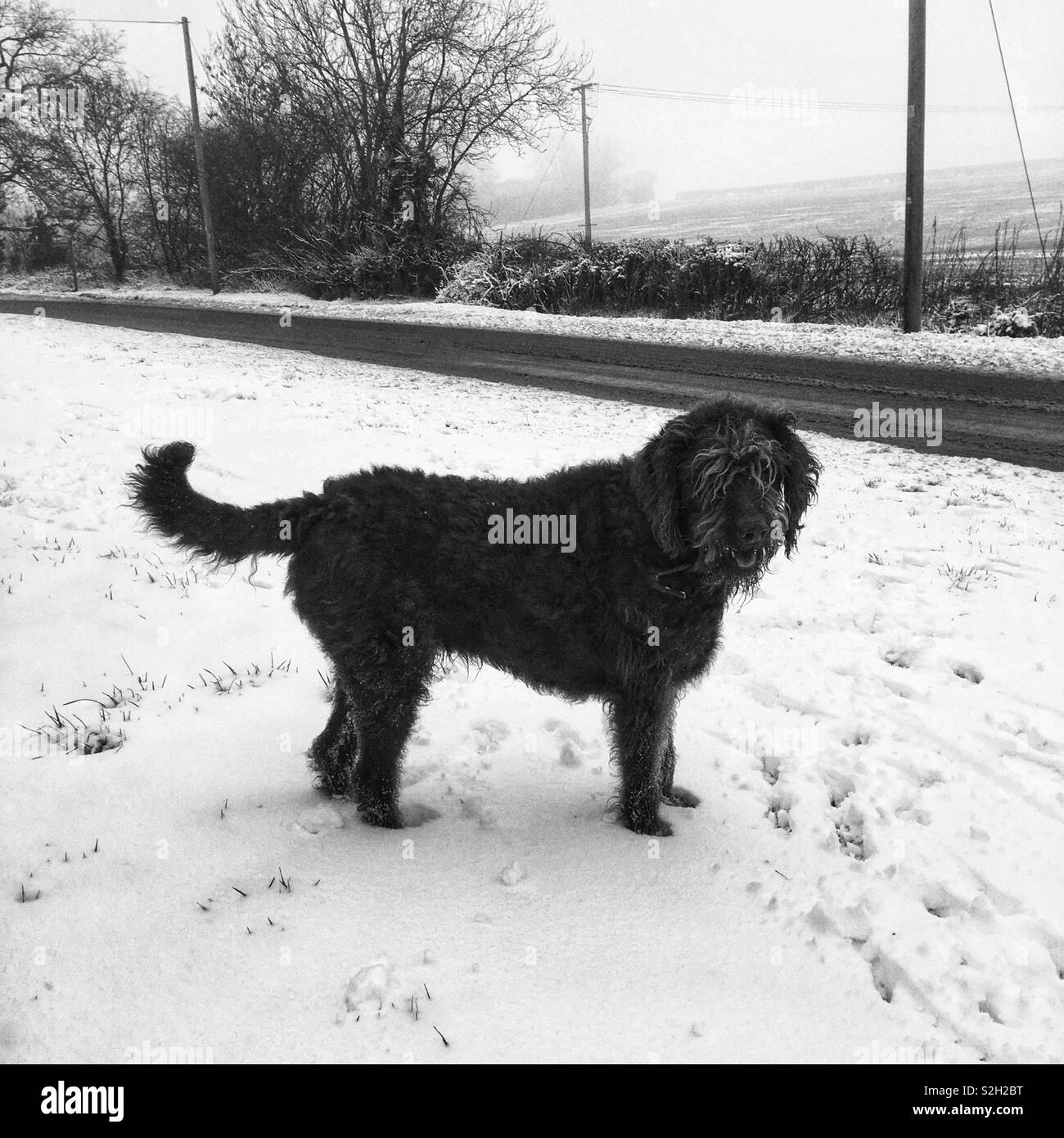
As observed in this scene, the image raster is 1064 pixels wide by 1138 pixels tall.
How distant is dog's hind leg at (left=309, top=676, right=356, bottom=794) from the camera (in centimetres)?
381

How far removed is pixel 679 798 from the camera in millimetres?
3889

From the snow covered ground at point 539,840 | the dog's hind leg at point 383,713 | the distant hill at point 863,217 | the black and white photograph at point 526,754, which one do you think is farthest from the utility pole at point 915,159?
the dog's hind leg at point 383,713

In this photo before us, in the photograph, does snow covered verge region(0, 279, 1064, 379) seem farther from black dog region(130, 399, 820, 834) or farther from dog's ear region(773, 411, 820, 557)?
black dog region(130, 399, 820, 834)

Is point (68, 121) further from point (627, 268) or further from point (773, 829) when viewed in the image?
point (773, 829)

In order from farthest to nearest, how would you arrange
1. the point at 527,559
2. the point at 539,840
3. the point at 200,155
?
the point at 200,155 < the point at 539,840 < the point at 527,559

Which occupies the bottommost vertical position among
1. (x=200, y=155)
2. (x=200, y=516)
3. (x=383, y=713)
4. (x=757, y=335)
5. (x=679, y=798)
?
(x=679, y=798)

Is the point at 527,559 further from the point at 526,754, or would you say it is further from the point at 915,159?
the point at 915,159

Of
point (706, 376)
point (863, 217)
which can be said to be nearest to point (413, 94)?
point (706, 376)

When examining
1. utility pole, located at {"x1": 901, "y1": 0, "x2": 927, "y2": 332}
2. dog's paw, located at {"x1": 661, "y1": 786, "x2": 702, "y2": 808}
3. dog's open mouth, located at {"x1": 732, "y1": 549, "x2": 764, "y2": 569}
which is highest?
utility pole, located at {"x1": 901, "y1": 0, "x2": 927, "y2": 332}

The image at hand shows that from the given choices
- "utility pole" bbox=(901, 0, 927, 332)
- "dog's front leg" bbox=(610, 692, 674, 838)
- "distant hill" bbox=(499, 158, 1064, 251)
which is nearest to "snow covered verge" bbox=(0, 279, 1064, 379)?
"utility pole" bbox=(901, 0, 927, 332)

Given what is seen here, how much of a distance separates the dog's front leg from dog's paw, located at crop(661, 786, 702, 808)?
0.23m

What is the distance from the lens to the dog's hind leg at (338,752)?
3.81 m

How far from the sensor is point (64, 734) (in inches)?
161

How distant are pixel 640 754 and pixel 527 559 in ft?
3.39
